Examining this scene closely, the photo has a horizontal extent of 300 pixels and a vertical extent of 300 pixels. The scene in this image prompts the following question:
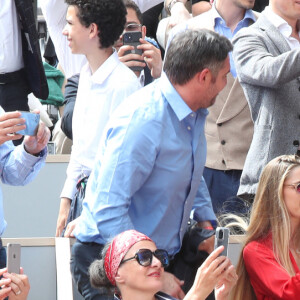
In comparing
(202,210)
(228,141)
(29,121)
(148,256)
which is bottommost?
(228,141)

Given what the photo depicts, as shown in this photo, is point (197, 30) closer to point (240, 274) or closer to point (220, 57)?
point (220, 57)

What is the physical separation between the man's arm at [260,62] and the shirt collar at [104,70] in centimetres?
70

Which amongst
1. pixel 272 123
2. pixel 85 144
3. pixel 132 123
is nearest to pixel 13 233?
pixel 85 144

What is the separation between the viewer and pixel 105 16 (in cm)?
621

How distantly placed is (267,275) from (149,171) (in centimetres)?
81

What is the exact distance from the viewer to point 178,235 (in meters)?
5.25

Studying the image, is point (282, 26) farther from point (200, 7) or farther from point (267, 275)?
point (200, 7)

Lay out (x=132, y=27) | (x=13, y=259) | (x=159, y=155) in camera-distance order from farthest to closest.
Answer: (x=132, y=27), (x=159, y=155), (x=13, y=259)

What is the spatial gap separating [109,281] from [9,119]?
910mm

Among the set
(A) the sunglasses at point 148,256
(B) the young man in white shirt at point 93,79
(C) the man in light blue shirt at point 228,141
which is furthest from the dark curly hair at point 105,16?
(A) the sunglasses at point 148,256

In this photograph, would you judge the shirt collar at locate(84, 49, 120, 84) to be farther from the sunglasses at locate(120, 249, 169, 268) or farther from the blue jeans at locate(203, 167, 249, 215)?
the sunglasses at locate(120, 249, 169, 268)

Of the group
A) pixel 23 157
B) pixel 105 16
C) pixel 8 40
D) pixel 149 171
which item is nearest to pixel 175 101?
pixel 149 171

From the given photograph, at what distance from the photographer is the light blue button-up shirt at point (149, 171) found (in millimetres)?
4996

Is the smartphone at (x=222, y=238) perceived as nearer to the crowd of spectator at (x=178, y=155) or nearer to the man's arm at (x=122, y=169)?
the crowd of spectator at (x=178, y=155)
